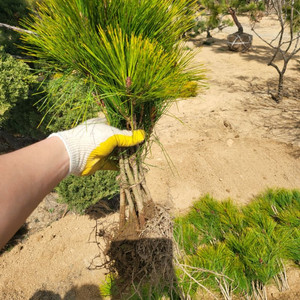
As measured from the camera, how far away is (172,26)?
104 centimetres

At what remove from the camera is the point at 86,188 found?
8.09ft

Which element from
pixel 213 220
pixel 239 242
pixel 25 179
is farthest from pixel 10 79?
pixel 239 242

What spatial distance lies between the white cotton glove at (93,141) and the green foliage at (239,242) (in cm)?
76

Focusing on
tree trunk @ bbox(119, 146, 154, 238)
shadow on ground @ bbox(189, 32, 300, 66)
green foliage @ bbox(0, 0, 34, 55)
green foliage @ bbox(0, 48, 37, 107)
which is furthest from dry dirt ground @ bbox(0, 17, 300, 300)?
green foliage @ bbox(0, 0, 34, 55)

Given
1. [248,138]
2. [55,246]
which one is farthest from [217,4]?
[55,246]

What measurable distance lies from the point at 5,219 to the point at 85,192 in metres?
1.92

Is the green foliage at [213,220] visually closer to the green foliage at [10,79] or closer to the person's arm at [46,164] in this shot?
Result: the person's arm at [46,164]

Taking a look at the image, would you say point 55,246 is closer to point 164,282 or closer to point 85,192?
point 85,192

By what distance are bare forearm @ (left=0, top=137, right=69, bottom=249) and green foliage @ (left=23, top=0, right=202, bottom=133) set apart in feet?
0.98

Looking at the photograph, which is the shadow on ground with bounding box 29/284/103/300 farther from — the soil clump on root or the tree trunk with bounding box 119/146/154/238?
the tree trunk with bounding box 119/146/154/238

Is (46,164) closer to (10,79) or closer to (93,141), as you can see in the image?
(93,141)

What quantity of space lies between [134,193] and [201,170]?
2.14 meters

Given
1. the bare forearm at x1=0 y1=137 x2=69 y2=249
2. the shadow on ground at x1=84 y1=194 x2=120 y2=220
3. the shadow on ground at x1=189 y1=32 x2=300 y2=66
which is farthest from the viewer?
the shadow on ground at x1=189 y1=32 x2=300 y2=66

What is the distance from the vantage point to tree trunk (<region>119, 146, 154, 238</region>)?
1.23 m
